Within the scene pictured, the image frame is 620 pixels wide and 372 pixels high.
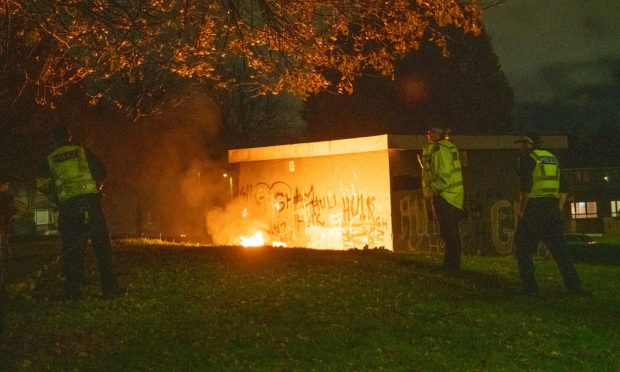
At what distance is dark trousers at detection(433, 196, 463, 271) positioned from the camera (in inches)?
374

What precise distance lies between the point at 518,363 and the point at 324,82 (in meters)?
5.69

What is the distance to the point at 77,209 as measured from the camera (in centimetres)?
788

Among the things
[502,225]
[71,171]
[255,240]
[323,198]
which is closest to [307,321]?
[71,171]

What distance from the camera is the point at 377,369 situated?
577 centimetres

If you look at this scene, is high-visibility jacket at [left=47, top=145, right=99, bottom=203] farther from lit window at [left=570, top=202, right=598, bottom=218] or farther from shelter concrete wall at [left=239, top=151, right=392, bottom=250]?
lit window at [left=570, top=202, right=598, bottom=218]

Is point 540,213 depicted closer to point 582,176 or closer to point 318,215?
point 318,215

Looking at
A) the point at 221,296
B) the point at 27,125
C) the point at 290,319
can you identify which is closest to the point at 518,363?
the point at 290,319

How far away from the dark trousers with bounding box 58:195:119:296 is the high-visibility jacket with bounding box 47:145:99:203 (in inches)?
3.3

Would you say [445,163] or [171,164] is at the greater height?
[171,164]

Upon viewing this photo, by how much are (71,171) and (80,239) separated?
2.32 feet

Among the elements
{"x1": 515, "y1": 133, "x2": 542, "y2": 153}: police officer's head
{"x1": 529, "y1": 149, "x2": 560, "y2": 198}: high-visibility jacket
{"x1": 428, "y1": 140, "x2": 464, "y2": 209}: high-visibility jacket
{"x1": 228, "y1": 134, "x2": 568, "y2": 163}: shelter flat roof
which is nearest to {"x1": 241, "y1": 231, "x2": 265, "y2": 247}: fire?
{"x1": 228, "y1": 134, "x2": 568, "y2": 163}: shelter flat roof

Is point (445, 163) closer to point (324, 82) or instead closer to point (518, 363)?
point (324, 82)

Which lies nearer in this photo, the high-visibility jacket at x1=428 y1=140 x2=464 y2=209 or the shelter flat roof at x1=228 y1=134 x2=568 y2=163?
the high-visibility jacket at x1=428 y1=140 x2=464 y2=209

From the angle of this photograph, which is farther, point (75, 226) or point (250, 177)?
point (250, 177)
